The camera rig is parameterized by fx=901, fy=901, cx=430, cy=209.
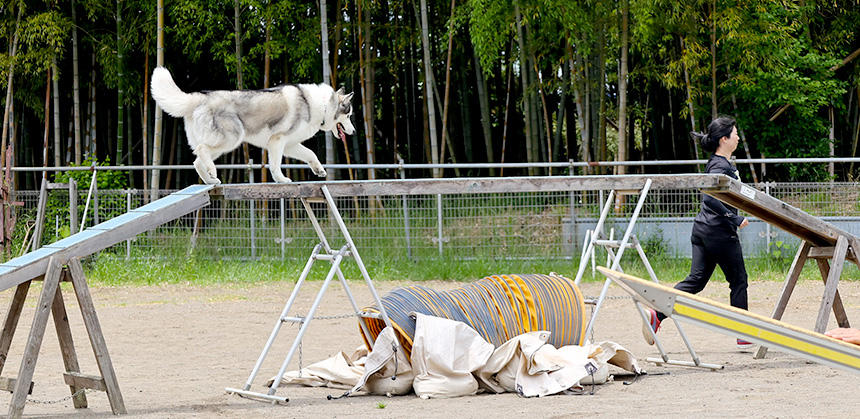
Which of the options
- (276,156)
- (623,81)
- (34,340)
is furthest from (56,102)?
(34,340)

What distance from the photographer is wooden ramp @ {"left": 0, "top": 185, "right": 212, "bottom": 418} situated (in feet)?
15.7

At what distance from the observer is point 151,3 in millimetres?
16578

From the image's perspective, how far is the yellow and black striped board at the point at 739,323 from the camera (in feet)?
11.9

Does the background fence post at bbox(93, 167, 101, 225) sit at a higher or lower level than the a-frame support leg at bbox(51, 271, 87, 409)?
higher

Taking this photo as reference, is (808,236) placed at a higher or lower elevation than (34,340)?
higher

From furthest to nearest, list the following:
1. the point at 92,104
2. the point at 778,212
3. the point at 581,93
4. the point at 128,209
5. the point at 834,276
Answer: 1. the point at 92,104
2. the point at 581,93
3. the point at 128,209
4. the point at 834,276
5. the point at 778,212

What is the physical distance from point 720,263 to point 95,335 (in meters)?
4.49

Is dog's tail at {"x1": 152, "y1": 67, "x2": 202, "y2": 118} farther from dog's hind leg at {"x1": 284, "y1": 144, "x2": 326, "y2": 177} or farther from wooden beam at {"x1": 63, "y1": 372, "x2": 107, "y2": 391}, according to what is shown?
wooden beam at {"x1": 63, "y1": 372, "x2": 107, "y2": 391}

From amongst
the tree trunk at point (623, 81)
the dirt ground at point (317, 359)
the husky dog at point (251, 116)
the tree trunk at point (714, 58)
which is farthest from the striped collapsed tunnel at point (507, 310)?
the tree trunk at point (714, 58)

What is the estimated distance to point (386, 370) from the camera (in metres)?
5.88

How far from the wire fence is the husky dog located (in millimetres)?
6750

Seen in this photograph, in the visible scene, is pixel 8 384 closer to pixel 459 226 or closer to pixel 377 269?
pixel 377 269

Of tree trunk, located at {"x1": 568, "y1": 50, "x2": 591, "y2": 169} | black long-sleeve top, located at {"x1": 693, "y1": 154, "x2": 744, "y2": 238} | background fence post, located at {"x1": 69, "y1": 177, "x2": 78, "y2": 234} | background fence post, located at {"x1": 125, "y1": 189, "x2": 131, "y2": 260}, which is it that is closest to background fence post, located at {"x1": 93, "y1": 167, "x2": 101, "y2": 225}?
background fence post, located at {"x1": 69, "y1": 177, "x2": 78, "y2": 234}

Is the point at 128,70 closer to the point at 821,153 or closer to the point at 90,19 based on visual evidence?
the point at 90,19
